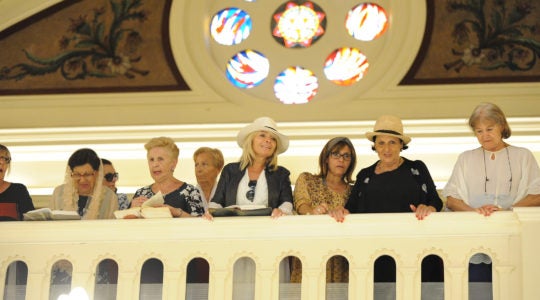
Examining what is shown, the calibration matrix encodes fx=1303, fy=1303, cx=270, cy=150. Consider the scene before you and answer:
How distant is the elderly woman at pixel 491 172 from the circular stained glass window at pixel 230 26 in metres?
4.63

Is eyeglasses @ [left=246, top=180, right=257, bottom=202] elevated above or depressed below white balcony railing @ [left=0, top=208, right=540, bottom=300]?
above

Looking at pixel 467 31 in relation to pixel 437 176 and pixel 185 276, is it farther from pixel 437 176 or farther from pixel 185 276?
pixel 185 276

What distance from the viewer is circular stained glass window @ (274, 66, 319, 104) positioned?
11.3 m

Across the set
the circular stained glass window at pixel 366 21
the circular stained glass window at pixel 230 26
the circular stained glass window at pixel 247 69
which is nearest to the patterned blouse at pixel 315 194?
the circular stained glass window at pixel 247 69

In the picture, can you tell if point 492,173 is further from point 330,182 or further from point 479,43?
point 479,43

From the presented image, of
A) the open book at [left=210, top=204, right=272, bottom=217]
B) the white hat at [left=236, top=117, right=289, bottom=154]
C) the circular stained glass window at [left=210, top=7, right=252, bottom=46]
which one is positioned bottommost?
the open book at [left=210, top=204, right=272, bottom=217]

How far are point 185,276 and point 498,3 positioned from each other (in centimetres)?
525

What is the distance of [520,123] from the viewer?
35.3 ft

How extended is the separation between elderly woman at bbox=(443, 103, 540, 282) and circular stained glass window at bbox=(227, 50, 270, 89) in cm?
433

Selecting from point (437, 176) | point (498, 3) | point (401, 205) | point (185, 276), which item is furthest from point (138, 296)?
point (498, 3)

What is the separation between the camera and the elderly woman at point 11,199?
8.02 m

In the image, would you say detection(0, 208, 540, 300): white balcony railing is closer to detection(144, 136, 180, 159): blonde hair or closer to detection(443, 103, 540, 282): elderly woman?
detection(443, 103, 540, 282): elderly woman

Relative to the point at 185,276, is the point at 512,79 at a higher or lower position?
higher

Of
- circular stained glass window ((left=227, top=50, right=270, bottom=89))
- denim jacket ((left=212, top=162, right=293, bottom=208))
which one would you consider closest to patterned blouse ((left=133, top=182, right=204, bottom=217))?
denim jacket ((left=212, top=162, right=293, bottom=208))
